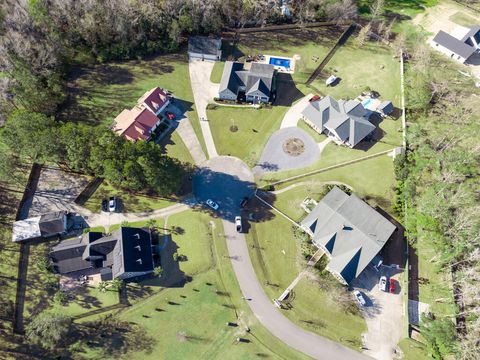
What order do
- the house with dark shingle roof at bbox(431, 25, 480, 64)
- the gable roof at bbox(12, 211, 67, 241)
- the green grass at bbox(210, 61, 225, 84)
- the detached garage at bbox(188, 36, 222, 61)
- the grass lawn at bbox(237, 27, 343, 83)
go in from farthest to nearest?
1. the grass lawn at bbox(237, 27, 343, 83)
2. the detached garage at bbox(188, 36, 222, 61)
3. the house with dark shingle roof at bbox(431, 25, 480, 64)
4. the green grass at bbox(210, 61, 225, 84)
5. the gable roof at bbox(12, 211, 67, 241)

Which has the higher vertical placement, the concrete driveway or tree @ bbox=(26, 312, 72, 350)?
the concrete driveway

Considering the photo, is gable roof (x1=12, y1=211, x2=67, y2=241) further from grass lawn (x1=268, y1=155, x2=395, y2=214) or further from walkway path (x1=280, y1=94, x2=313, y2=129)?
walkway path (x1=280, y1=94, x2=313, y2=129)

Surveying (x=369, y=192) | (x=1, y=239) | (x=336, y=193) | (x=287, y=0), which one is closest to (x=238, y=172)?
(x=336, y=193)

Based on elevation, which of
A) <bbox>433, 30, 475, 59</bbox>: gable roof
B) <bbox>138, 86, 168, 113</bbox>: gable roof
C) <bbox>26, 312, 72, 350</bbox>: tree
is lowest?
<bbox>26, 312, 72, 350</bbox>: tree

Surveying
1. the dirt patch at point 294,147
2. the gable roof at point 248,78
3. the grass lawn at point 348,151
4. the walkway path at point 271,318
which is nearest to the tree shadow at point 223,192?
the grass lawn at point 348,151

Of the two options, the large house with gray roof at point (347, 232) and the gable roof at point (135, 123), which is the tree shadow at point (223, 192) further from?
the gable roof at point (135, 123)

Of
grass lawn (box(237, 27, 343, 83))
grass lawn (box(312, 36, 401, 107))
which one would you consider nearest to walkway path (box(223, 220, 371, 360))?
grass lawn (box(312, 36, 401, 107))

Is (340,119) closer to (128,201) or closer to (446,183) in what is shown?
(446,183)
